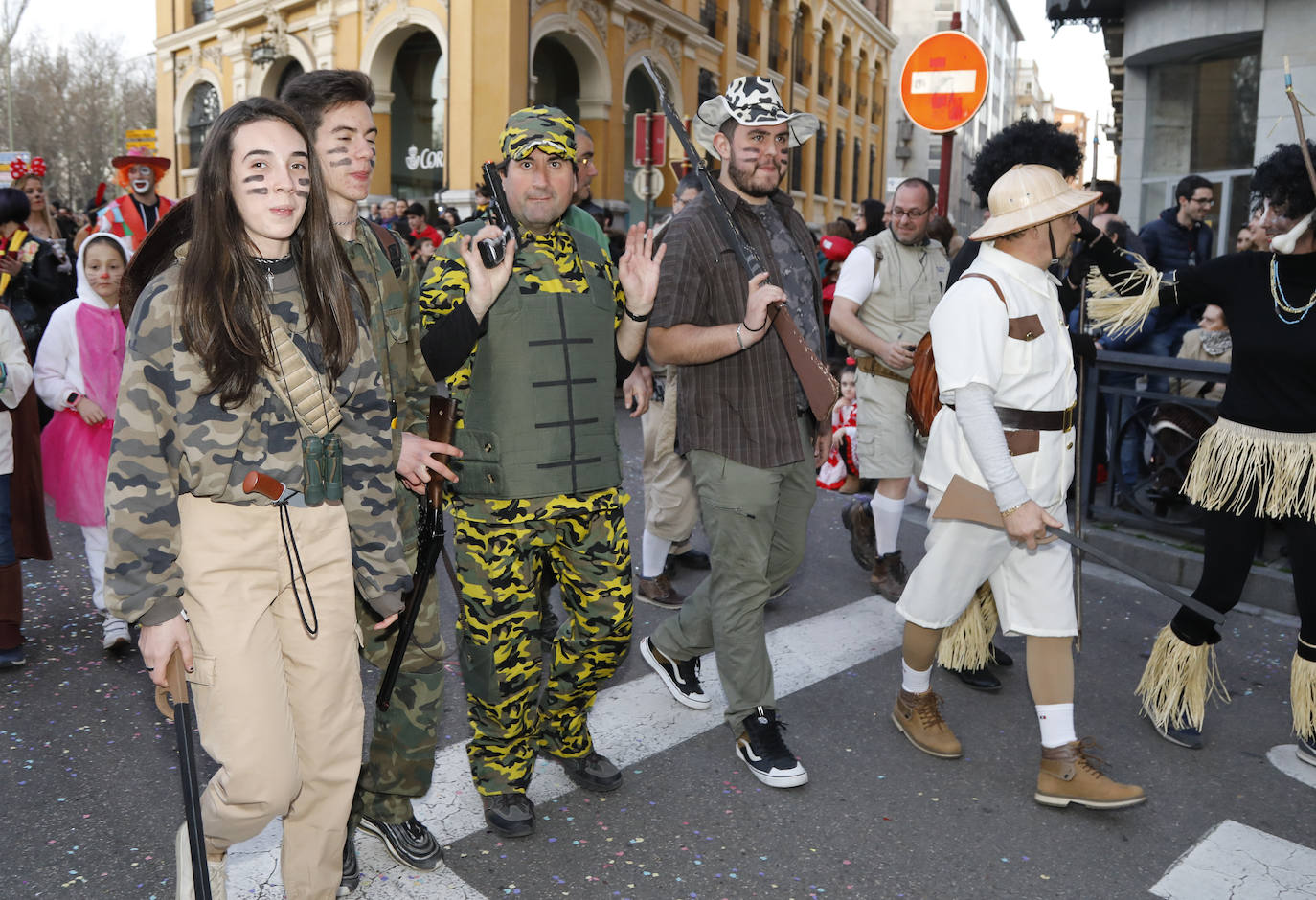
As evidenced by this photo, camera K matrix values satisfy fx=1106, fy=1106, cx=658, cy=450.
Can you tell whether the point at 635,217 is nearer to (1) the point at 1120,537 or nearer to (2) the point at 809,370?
(1) the point at 1120,537

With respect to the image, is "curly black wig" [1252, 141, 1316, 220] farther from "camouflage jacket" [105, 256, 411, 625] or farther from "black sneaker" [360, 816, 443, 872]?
"black sneaker" [360, 816, 443, 872]

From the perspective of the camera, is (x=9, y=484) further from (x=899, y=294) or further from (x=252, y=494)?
(x=899, y=294)

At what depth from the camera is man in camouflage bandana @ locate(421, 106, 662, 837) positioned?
3.13 metres

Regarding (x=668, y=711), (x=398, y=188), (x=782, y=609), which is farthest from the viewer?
(x=398, y=188)

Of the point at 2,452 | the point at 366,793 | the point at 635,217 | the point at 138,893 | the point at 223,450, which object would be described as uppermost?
the point at 635,217

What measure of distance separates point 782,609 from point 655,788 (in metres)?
2.00

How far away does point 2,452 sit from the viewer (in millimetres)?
4707

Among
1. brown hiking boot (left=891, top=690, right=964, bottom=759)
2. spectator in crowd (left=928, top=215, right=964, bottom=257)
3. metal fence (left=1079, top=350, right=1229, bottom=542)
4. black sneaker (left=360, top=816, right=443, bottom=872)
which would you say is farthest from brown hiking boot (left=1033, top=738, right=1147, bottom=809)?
spectator in crowd (left=928, top=215, right=964, bottom=257)

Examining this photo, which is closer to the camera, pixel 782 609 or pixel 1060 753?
pixel 1060 753

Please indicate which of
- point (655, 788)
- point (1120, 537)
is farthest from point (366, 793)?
point (1120, 537)

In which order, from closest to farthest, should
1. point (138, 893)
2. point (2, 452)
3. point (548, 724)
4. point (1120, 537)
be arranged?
point (138, 893) < point (548, 724) < point (2, 452) < point (1120, 537)

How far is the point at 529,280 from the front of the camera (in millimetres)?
3170

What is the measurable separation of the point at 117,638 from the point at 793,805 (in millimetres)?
3027

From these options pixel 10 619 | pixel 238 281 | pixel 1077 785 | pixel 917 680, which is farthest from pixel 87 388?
pixel 1077 785
